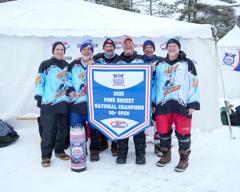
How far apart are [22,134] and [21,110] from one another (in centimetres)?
56

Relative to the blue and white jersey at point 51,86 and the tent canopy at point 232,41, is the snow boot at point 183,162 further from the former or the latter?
the tent canopy at point 232,41

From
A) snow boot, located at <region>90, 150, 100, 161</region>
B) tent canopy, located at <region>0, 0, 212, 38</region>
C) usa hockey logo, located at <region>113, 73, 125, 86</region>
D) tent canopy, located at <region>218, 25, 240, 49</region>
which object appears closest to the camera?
usa hockey logo, located at <region>113, 73, 125, 86</region>

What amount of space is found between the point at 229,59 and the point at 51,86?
26.9ft

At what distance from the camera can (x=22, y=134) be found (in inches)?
248

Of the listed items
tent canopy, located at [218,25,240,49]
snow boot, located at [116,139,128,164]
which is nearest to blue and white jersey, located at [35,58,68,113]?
snow boot, located at [116,139,128,164]

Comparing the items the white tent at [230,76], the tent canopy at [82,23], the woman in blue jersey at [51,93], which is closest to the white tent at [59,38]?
the tent canopy at [82,23]

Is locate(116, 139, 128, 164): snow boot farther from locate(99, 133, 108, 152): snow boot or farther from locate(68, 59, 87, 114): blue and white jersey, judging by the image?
locate(68, 59, 87, 114): blue and white jersey

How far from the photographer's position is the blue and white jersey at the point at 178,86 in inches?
172

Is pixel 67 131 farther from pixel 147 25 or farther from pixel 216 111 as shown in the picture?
pixel 216 111

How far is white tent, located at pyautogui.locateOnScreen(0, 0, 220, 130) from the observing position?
246 inches

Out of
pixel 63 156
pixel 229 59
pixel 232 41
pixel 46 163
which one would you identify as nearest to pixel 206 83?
pixel 63 156

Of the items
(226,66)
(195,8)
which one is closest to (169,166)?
(226,66)

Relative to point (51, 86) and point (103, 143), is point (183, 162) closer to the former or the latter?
point (103, 143)

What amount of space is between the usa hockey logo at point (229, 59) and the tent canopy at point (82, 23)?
16.3 ft
